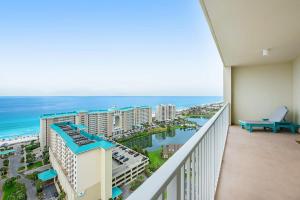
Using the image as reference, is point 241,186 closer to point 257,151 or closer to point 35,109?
point 257,151

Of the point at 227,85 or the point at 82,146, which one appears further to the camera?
the point at 227,85

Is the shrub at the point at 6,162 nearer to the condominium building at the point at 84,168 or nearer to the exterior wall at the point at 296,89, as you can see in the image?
the condominium building at the point at 84,168

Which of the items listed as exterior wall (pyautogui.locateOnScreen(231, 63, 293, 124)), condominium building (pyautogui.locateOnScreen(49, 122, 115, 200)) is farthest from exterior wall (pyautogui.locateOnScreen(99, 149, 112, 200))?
exterior wall (pyautogui.locateOnScreen(231, 63, 293, 124))

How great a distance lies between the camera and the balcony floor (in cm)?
194

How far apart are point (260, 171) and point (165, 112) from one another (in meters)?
1.62

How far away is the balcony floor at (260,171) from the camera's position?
194 centimetres

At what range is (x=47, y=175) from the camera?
169cm

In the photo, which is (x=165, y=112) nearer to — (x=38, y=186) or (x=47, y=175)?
(x=47, y=175)

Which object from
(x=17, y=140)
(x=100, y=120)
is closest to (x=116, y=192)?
(x=100, y=120)

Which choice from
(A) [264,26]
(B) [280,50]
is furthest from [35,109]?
(B) [280,50]

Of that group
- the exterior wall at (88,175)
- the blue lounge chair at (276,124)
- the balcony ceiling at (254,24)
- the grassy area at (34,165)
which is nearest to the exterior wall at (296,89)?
the blue lounge chair at (276,124)

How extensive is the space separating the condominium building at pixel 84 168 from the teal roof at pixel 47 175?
0.13 ft

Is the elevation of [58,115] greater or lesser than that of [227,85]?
lesser

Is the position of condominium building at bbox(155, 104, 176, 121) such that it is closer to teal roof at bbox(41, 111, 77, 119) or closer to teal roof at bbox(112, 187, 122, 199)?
teal roof at bbox(41, 111, 77, 119)
